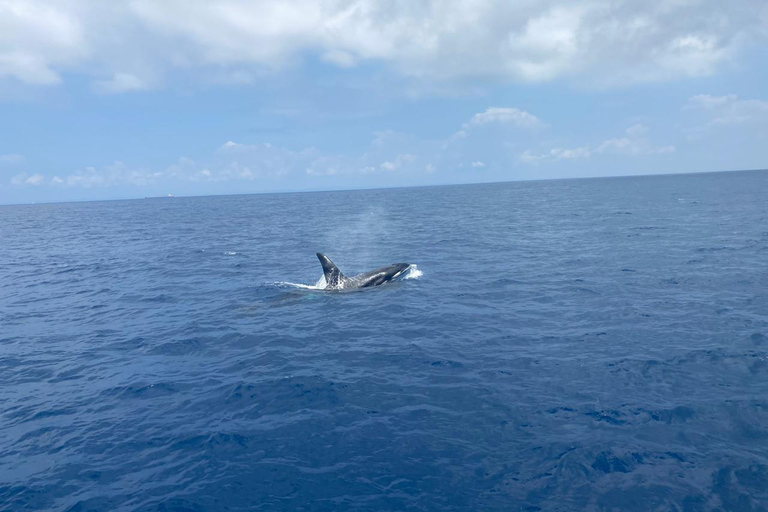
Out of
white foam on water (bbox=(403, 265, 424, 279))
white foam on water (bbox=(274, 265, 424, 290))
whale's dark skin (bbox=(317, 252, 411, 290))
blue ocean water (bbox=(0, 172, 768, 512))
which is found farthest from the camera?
white foam on water (bbox=(403, 265, 424, 279))

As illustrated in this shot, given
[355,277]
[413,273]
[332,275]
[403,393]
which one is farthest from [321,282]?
[403,393]

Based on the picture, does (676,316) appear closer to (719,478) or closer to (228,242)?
(719,478)

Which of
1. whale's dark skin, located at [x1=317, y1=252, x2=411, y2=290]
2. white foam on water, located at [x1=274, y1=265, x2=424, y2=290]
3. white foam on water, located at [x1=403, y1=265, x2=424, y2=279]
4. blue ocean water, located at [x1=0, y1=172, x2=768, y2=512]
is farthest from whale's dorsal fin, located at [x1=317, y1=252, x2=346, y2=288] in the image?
white foam on water, located at [x1=403, y1=265, x2=424, y2=279]

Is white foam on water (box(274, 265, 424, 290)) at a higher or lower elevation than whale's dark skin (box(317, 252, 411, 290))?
lower

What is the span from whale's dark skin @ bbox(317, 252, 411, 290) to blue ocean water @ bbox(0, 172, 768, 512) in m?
1.15

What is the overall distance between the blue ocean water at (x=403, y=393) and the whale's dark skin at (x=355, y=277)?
3.77 ft

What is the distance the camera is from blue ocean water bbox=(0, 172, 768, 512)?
10.7 meters

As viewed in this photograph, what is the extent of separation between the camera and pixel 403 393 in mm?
15133

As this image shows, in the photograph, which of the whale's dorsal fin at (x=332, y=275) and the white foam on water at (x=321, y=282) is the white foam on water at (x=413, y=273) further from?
the whale's dorsal fin at (x=332, y=275)

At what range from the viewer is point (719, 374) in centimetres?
1502

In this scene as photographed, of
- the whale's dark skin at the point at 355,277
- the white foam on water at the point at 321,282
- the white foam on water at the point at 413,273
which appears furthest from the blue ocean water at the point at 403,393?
the whale's dark skin at the point at 355,277

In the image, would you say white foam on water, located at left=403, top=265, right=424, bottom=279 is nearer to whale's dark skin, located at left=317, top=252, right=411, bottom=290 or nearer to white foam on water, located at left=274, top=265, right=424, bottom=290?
white foam on water, located at left=274, top=265, right=424, bottom=290

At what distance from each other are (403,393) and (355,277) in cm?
1632

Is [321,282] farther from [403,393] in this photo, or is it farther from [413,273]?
[403,393]
